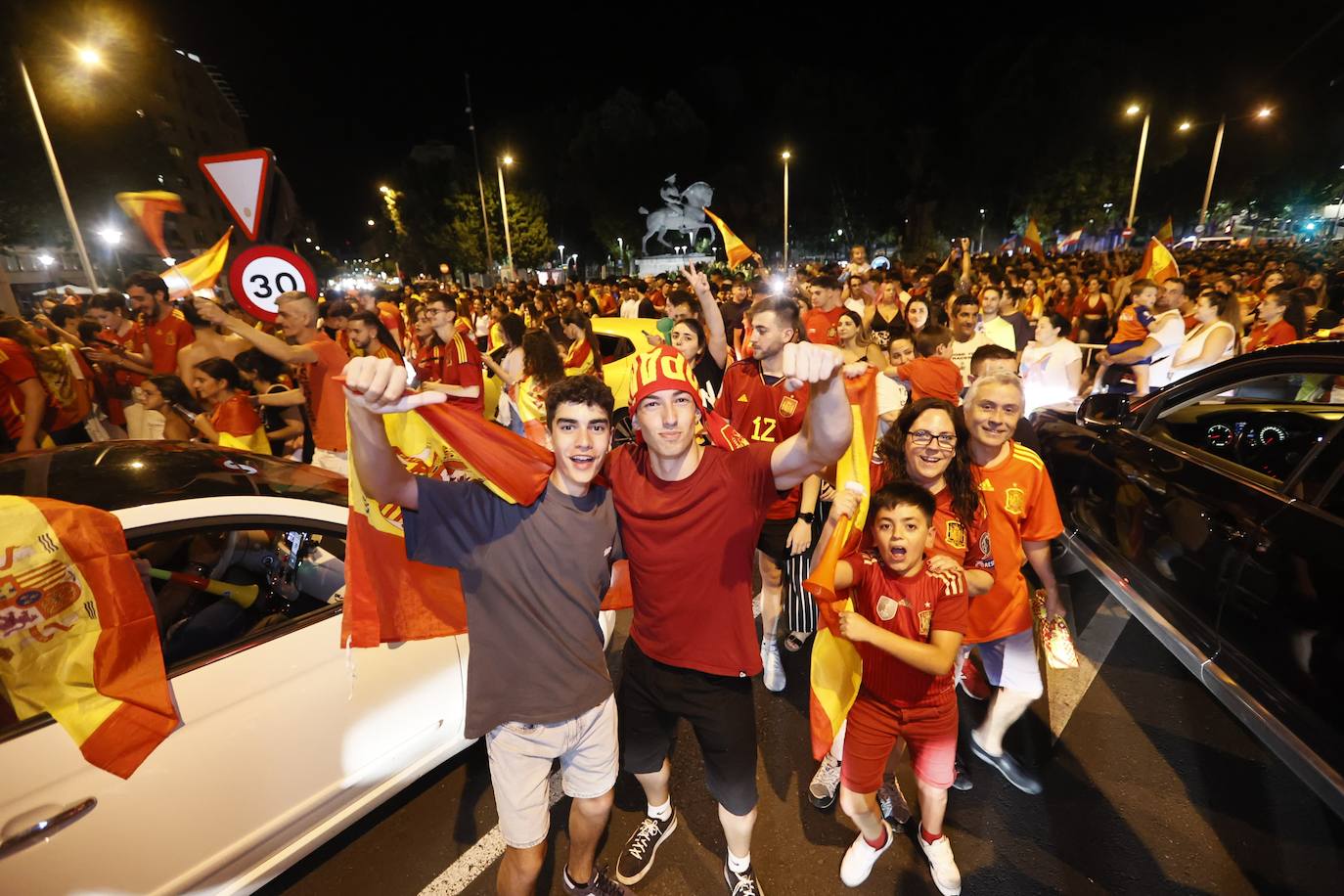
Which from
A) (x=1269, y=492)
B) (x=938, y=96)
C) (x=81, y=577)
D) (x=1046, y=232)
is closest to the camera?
(x=81, y=577)

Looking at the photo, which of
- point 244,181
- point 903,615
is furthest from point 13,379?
point 903,615

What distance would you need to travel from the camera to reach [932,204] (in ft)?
126

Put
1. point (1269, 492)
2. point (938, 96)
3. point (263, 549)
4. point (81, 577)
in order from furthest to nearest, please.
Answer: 1. point (938, 96)
2. point (263, 549)
3. point (1269, 492)
4. point (81, 577)

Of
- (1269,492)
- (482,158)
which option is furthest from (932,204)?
(1269,492)

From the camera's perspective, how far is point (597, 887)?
2473 mm

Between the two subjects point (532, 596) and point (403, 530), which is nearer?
point (532, 596)

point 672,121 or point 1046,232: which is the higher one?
point 672,121

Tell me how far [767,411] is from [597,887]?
2562mm

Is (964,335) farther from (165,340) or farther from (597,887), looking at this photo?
(165,340)

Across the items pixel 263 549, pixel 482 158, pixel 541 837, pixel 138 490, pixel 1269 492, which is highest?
pixel 482 158

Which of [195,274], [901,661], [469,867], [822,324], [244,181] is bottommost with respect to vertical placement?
[469,867]

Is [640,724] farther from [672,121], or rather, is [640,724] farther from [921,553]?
[672,121]

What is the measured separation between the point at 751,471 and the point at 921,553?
2.43 feet

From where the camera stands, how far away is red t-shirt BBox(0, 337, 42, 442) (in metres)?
4.78
